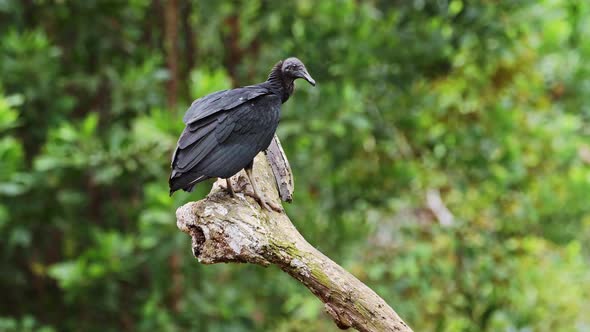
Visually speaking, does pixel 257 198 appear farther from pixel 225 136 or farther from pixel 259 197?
→ pixel 225 136

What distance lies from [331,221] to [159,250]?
1.12 m

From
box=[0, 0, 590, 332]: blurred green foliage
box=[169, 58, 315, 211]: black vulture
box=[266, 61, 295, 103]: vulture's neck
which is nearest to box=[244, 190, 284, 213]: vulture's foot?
box=[169, 58, 315, 211]: black vulture

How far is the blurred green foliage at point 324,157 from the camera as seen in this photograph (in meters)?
4.37

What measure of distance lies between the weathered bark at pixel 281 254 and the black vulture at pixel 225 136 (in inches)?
4.0

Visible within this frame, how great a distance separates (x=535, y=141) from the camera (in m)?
5.20

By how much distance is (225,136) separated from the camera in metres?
2.25

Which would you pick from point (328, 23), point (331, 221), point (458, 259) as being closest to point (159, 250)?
point (331, 221)

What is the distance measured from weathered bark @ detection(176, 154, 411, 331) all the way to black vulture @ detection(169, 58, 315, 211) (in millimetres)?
102

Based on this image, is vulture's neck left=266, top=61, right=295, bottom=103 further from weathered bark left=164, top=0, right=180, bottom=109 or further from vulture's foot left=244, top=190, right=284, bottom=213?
weathered bark left=164, top=0, right=180, bottom=109

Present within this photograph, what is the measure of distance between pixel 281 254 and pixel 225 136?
39 centimetres

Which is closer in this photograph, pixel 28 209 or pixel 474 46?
pixel 28 209

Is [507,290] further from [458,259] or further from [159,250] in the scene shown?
[159,250]

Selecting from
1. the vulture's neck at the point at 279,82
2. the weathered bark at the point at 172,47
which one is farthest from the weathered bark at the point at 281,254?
the weathered bark at the point at 172,47

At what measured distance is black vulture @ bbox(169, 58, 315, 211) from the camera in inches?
86.3
